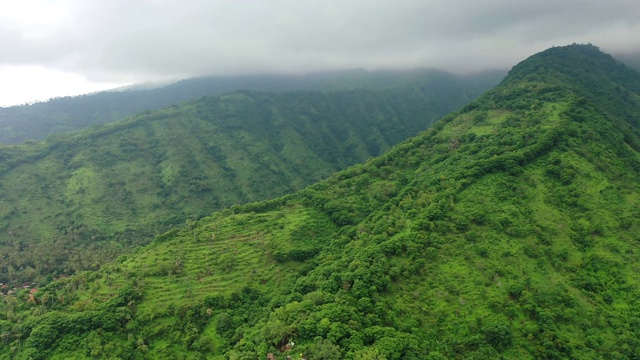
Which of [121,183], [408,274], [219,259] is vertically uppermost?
[408,274]

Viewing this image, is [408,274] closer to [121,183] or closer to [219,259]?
[219,259]

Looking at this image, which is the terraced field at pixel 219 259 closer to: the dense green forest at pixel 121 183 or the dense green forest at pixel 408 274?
the dense green forest at pixel 408 274

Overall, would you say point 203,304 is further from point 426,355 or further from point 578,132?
point 578,132

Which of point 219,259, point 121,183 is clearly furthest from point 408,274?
point 121,183

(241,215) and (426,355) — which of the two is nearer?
(426,355)

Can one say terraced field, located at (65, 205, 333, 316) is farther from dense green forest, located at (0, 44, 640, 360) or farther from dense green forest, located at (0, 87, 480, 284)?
dense green forest, located at (0, 87, 480, 284)

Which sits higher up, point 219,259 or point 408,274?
point 408,274

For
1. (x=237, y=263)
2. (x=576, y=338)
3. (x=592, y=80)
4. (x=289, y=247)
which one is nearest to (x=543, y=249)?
(x=576, y=338)

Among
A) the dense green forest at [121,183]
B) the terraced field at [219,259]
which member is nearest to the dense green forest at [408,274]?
the terraced field at [219,259]
